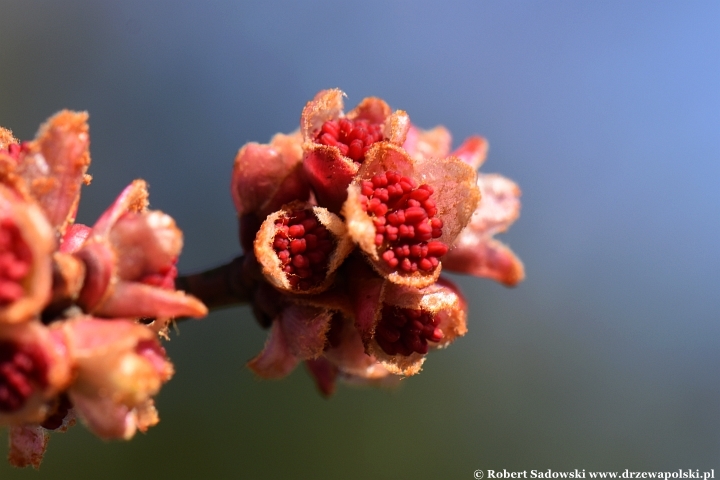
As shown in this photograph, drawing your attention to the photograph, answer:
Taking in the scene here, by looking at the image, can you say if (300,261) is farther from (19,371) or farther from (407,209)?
(19,371)

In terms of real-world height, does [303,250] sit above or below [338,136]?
below

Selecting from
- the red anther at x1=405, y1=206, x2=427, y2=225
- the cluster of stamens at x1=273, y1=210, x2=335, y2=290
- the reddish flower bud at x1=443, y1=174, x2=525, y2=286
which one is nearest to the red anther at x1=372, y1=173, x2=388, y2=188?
the red anther at x1=405, y1=206, x2=427, y2=225

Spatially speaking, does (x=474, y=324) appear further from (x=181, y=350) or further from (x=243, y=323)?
(x=181, y=350)

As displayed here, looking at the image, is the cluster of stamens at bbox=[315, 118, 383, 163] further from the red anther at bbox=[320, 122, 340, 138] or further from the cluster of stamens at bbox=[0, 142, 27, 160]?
the cluster of stamens at bbox=[0, 142, 27, 160]

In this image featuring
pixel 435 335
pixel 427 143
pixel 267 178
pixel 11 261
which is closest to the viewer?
pixel 11 261

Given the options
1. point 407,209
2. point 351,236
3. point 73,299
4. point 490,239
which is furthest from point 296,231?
point 490,239

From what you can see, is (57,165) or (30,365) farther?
(57,165)
